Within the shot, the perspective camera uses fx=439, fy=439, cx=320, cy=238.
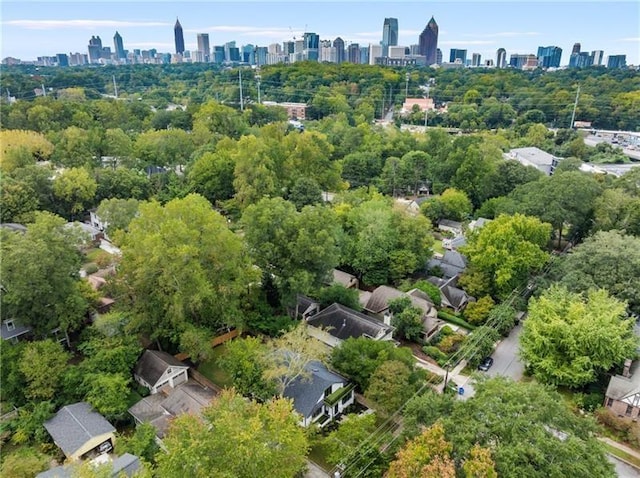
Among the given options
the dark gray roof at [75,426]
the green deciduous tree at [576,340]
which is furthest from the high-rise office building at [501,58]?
the dark gray roof at [75,426]

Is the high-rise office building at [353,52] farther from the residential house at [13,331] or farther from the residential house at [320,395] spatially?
the residential house at [320,395]


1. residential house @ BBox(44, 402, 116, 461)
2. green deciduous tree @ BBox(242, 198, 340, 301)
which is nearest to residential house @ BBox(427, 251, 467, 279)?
green deciduous tree @ BBox(242, 198, 340, 301)

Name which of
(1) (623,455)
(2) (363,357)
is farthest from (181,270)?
(1) (623,455)

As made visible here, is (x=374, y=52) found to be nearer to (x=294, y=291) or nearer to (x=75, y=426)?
(x=294, y=291)

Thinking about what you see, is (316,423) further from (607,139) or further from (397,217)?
(607,139)

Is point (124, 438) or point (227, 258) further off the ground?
point (227, 258)

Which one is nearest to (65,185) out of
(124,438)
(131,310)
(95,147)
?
(95,147)
